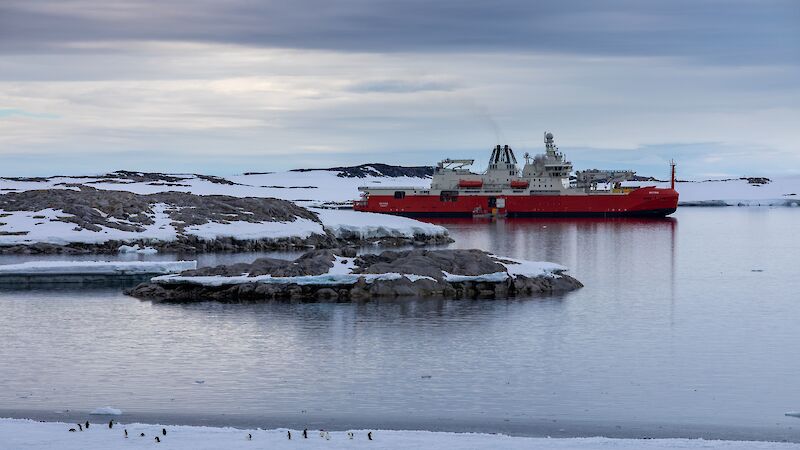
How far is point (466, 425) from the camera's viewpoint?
13.7 metres

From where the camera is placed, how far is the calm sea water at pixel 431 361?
14461 mm

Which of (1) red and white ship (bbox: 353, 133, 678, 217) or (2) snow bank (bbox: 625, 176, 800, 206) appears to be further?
(2) snow bank (bbox: 625, 176, 800, 206)

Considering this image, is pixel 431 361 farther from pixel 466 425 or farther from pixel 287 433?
pixel 287 433

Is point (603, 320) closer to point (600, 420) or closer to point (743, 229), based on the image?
point (600, 420)

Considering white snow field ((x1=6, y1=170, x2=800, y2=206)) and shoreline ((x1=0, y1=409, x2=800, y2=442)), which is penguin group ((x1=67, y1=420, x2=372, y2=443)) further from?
white snow field ((x1=6, y1=170, x2=800, y2=206))

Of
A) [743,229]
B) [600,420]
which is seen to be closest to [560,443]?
[600,420]

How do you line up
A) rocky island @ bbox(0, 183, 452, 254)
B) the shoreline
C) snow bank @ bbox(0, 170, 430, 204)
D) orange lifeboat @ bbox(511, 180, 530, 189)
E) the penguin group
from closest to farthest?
the penguin group, the shoreline, rocky island @ bbox(0, 183, 452, 254), orange lifeboat @ bbox(511, 180, 530, 189), snow bank @ bbox(0, 170, 430, 204)

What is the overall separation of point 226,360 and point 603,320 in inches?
384

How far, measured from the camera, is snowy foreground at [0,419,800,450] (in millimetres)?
11656

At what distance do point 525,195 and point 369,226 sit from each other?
42.9m

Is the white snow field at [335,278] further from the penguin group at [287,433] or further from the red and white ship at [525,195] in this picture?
the red and white ship at [525,195]

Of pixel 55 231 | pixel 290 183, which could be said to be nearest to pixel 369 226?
pixel 55 231

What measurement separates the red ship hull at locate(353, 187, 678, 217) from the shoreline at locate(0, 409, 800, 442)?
7758 cm

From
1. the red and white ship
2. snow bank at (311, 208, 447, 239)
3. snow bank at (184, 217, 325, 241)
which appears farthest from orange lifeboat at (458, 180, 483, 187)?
snow bank at (184, 217, 325, 241)
